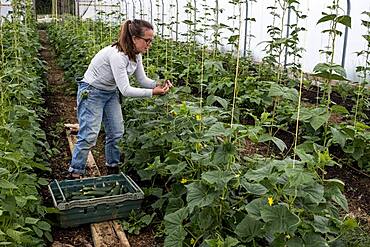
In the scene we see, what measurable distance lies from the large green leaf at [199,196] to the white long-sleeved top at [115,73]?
1.47 m

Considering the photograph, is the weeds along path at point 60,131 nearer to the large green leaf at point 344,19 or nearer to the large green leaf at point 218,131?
the large green leaf at point 218,131

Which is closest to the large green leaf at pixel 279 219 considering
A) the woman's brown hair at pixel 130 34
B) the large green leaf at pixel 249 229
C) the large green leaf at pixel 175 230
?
the large green leaf at pixel 249 229

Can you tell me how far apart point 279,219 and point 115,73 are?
7.67 feet

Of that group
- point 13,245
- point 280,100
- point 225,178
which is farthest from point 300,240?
point 280,100

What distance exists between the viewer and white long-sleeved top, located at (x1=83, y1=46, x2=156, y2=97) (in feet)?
13.6

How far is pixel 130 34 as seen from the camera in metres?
4.21

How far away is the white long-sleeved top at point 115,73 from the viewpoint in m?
4.16

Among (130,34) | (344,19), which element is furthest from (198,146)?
(130,34)

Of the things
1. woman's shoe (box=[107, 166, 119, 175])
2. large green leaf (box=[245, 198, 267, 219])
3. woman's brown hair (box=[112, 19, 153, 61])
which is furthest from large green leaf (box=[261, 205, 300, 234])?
woman's shoe (box=[107, 166, 119, 175])

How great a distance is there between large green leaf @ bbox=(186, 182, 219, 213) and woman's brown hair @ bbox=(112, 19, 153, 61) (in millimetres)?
1798

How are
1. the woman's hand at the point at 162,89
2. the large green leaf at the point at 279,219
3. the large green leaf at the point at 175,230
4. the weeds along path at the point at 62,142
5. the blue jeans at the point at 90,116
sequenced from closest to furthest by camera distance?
the large green leaf at the point at 279,219 < the large green leaf at the point at 175,230 < the weeds along path at the point at 62,142 < the woman's hand at the point at 162,89 < the blue jeans at the point at 90,116

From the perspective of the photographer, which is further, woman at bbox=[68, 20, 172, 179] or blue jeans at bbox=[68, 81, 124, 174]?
blue jeans at bbox=[68, 81, 124, 174]

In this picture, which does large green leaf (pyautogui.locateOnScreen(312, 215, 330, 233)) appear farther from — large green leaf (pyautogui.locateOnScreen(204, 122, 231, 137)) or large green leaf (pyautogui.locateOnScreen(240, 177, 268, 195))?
large green leaf (pyautogui.locateOnScreen(204, 122, 231, 137))

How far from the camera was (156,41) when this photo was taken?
969 centimetres
